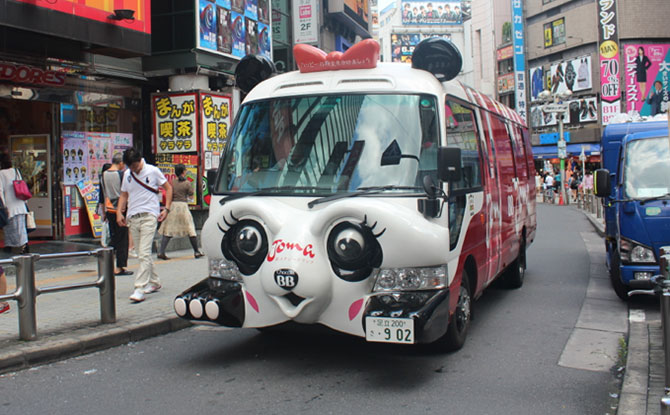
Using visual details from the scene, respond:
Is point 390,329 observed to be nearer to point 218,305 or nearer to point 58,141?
point 218,305

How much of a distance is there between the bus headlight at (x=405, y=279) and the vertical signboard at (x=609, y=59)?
168 feet

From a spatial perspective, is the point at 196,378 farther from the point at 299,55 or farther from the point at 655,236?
the point at 655,236

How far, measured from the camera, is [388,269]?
193 inches

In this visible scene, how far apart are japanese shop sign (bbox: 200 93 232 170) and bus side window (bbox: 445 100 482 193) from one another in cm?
927

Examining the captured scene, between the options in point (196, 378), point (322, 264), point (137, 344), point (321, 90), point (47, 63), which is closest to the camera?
point (322, 264)

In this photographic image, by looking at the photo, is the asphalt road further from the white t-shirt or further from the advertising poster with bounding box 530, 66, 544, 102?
the advertising poster with bounding box 530, 66, 544, 102

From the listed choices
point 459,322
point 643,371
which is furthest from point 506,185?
point 643,371

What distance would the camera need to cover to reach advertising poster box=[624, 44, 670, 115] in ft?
168

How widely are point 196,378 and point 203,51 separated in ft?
36.3

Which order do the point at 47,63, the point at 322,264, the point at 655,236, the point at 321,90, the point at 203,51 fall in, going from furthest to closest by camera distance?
the point at 203,51, the point at 47,63, the point at 655,236, the point at 321,90, the point at 322,264

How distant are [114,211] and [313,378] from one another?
6237 mm

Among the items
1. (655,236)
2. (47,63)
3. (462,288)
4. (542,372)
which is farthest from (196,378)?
(47,63)

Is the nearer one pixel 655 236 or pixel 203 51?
pixel 655 236

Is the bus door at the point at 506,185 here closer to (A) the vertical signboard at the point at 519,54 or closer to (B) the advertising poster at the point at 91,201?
(B) the advertising poster at the point at 91,201
